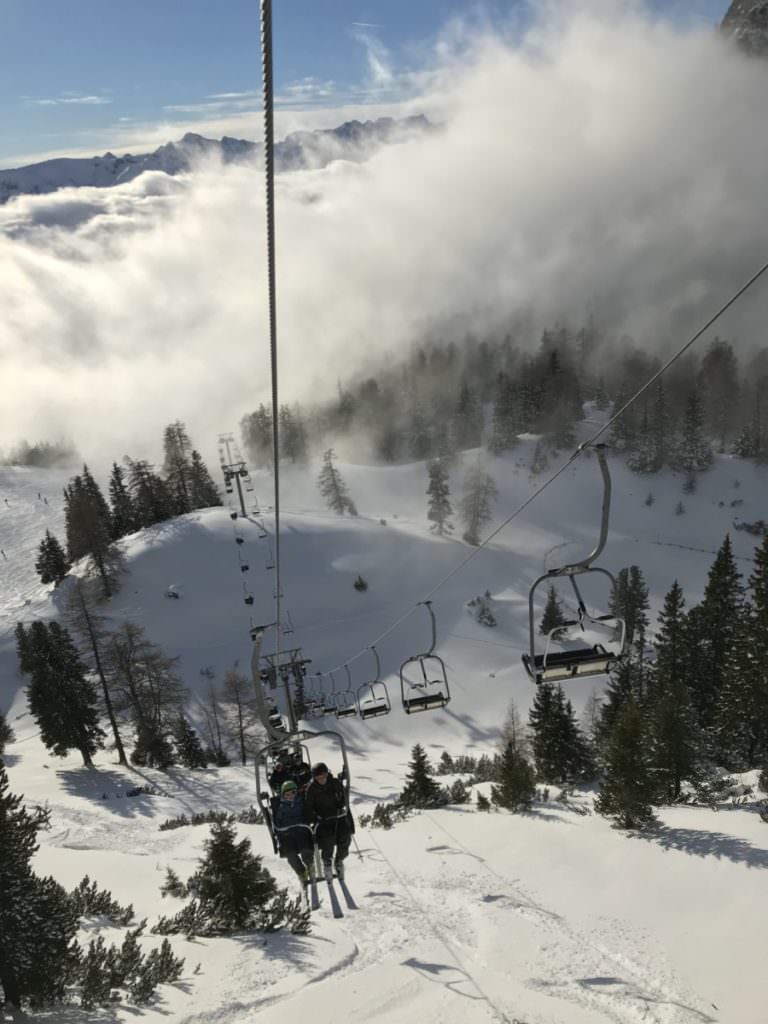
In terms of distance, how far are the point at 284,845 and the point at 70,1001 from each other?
6419 mm

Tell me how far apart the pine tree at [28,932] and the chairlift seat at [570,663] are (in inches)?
459

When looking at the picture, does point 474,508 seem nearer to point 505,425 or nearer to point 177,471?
point 505,425

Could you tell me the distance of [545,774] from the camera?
34.0 meters

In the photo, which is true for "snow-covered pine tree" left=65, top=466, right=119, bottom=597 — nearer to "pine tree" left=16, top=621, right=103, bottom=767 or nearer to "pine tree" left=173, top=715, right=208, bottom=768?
"pine tree" left=16, top=621, right=103, bottom=767

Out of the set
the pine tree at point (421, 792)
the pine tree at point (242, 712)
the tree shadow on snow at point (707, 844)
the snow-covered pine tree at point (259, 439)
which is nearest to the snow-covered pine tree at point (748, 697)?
the tree shadow on snow at point (707, 844)

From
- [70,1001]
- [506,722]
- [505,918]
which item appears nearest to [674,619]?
[506,722]

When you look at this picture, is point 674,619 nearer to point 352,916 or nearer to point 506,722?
point 506,722

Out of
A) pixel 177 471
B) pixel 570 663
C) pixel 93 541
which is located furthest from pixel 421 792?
pixel 177 471

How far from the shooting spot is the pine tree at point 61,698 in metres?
37.3

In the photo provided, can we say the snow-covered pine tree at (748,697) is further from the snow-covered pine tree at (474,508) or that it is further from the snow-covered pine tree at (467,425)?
the snow-covered pine tree at (467,425)

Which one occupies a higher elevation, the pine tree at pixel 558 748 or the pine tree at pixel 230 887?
the pine tree at pixel 230 887

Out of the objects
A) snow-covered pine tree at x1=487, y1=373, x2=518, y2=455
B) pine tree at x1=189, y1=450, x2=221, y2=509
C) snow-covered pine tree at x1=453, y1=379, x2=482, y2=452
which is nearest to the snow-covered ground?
pine tree at x1=189, y1=450, x2=221, y2=509

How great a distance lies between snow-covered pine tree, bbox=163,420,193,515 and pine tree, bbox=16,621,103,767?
42558 millimetres

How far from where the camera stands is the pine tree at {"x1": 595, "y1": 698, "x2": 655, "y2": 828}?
2128cm
